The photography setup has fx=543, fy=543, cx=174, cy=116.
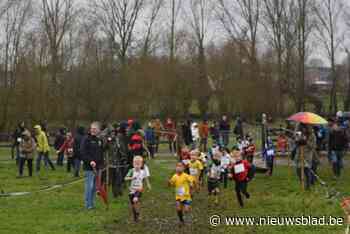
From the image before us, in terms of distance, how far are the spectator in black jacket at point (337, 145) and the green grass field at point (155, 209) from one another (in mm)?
501

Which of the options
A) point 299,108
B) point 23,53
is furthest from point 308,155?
point 23,53

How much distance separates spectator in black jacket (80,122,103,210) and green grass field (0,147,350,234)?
38 cm

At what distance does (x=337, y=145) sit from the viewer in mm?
18547

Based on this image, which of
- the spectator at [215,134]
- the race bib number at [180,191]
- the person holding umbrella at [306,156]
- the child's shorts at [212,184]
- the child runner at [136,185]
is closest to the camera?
the race bib number at [180,191]

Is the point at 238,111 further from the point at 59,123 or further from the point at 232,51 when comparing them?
the point at 59,123

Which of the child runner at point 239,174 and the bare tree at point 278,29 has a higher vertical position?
the bare tree at point 278,29

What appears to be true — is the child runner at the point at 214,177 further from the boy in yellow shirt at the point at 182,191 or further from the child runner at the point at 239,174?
the boy in yellow shirt at the point at 182,191

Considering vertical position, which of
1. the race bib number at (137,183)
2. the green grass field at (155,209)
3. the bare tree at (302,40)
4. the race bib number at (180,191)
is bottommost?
the green grass field at (155,209)

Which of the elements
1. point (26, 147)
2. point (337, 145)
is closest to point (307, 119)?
point (337, 145)

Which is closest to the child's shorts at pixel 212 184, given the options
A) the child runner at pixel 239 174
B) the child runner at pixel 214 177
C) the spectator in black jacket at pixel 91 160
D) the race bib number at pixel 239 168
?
the child runner at pixel 214 177

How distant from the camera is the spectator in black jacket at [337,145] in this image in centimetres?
1856

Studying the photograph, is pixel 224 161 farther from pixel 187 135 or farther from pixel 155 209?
pixel 187 135

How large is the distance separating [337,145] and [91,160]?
9261 mm

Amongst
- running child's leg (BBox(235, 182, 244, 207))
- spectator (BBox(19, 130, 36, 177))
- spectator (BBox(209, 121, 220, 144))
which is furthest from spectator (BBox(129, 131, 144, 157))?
spectator (BBox(209, 121, 220, 144))
